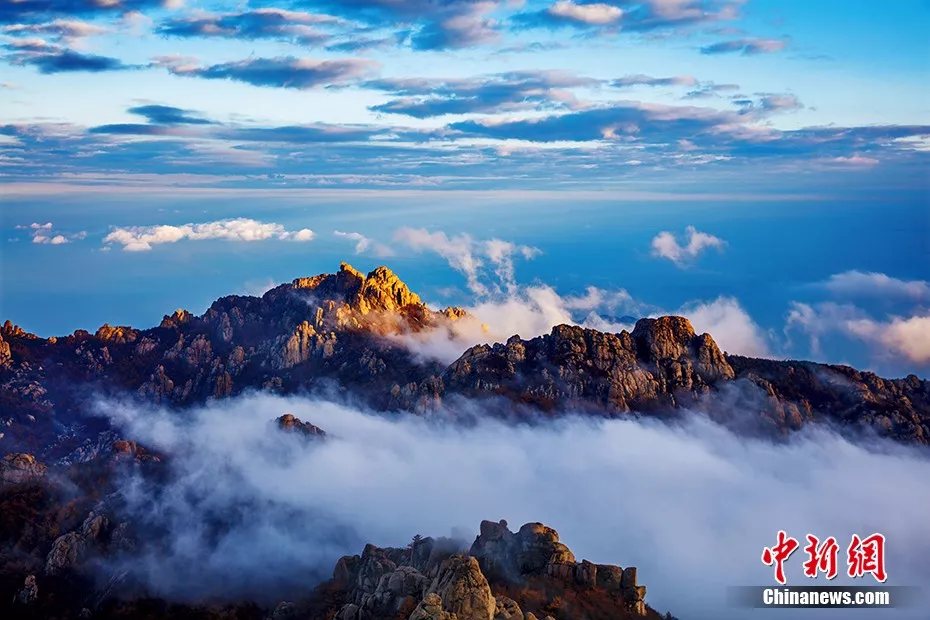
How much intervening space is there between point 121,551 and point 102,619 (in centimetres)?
1831

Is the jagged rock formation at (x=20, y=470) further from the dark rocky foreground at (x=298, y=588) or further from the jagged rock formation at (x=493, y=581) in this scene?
the jagged rock formation at (x=493, y=581)

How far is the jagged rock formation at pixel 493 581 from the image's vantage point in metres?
88.2

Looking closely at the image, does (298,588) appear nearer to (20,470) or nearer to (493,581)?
(493,581)

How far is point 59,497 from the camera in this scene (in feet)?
540

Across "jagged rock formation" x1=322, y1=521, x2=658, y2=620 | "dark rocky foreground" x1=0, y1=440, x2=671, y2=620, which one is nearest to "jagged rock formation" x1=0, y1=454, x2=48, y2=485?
"dark rocky foreground" x1=0, y1=440, x2=671, y2=620

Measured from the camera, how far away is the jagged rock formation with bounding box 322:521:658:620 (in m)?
88.2

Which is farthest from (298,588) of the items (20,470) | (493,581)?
(20,470)

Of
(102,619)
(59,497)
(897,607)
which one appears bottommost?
(102,619)

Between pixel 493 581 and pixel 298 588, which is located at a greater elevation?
pixel 493 581

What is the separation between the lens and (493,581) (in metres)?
113

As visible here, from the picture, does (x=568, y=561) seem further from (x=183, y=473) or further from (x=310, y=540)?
(x=183, y=473)

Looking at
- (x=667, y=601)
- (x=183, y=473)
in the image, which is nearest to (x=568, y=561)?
(x=667, y=601)

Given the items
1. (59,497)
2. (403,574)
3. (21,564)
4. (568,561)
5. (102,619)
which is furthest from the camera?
(59,497)

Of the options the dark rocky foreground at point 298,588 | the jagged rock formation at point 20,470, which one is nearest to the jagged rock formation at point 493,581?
the dark rocky foreground at point 298,588
